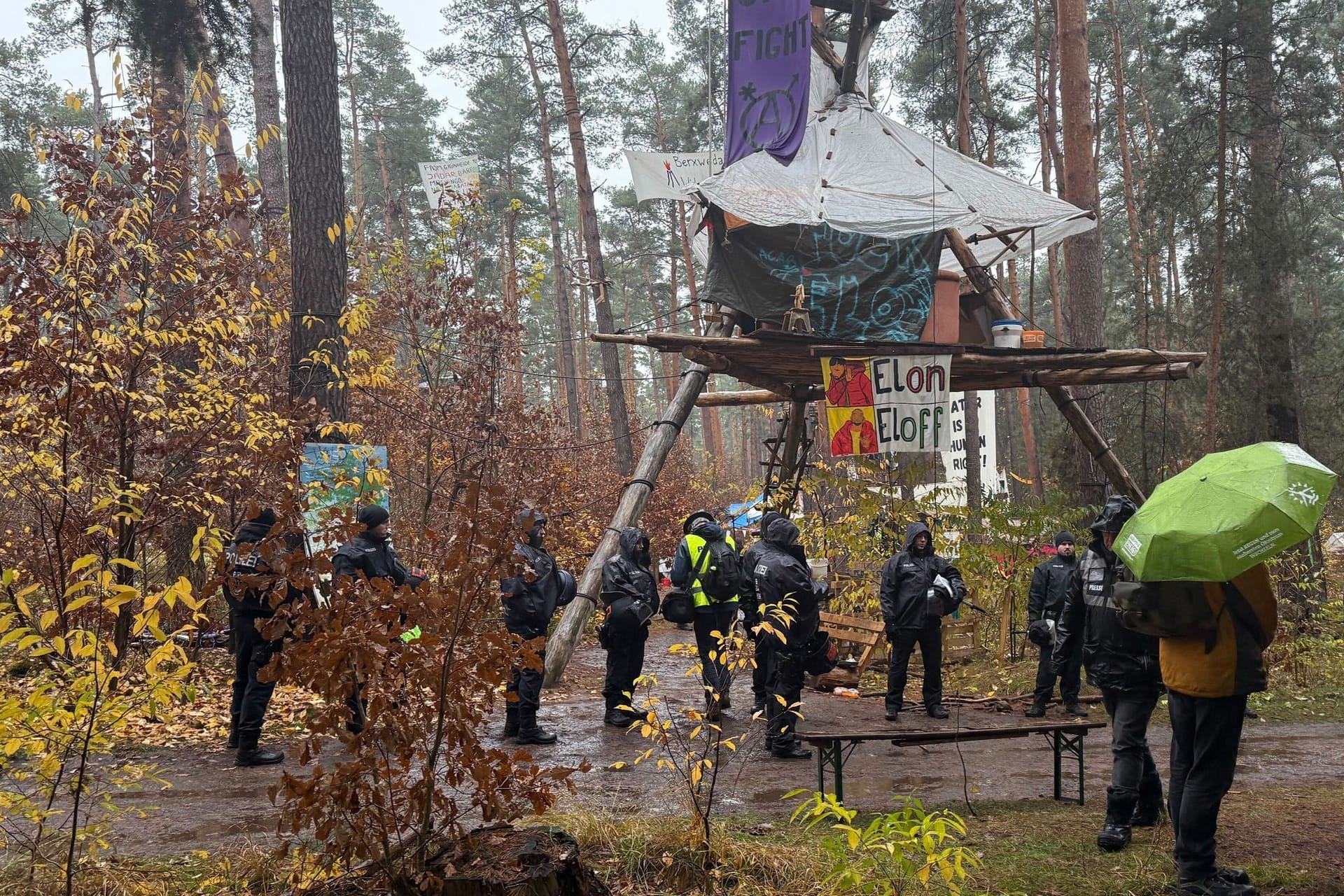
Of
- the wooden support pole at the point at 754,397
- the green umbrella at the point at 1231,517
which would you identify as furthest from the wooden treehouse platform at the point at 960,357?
the green umbrella at the point at 1231,517

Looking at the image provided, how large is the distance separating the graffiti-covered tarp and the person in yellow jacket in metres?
6.92

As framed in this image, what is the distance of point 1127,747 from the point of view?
5.07 metres

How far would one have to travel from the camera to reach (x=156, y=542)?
786 cm

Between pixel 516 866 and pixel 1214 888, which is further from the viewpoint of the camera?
pixel 1214 888

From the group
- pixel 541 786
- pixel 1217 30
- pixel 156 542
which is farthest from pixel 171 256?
pixel 1217 30

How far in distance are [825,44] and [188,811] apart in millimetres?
11845

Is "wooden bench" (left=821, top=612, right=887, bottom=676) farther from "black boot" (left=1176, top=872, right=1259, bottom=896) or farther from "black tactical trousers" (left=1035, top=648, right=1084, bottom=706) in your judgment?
"black boot" (left=1176, top=872, right=1259, bottom=896)

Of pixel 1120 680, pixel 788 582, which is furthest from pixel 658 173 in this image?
pixel 1120 680

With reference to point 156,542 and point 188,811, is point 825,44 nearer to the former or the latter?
point 156,542

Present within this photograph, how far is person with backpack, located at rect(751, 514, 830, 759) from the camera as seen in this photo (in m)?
7.23

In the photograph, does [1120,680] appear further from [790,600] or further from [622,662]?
[622,662]

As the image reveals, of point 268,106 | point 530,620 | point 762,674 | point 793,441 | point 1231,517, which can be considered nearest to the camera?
point 1231,517

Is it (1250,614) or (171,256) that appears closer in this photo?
(1250,614)

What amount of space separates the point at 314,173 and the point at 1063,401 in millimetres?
9446
